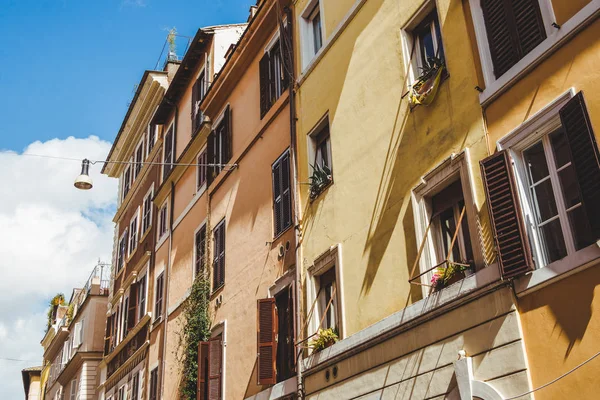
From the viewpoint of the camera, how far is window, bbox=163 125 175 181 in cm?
2464

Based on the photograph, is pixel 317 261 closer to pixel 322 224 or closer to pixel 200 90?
pixel 322 224

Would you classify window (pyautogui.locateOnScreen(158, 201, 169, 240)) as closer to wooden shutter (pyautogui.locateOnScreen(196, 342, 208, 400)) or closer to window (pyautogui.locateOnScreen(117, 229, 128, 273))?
window (pyautogui.locateOnScreen(117, 229, 128, 273))

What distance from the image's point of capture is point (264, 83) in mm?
17578

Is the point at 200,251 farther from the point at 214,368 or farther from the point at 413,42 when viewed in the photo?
the point at 413,42

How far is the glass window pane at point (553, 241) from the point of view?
8.12 meters

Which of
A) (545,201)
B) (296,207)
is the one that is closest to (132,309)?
(296,207)

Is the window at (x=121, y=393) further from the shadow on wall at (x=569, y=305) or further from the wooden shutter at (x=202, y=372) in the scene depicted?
the shadow on wall at (x=569, y=305)

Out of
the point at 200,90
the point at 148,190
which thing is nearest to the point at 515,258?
the point at 200,90

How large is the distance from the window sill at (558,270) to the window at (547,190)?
13 mm

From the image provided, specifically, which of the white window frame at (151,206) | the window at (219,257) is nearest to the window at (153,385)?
the window at (219,257)

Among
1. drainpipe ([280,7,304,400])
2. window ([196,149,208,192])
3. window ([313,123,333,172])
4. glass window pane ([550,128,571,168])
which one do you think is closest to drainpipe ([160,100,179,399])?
window ([196,149,208,192])

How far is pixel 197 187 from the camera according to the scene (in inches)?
837

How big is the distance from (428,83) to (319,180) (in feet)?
11.5

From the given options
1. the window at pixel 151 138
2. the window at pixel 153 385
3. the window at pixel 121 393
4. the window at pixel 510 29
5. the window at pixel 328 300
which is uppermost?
the window at pixel 151 138
